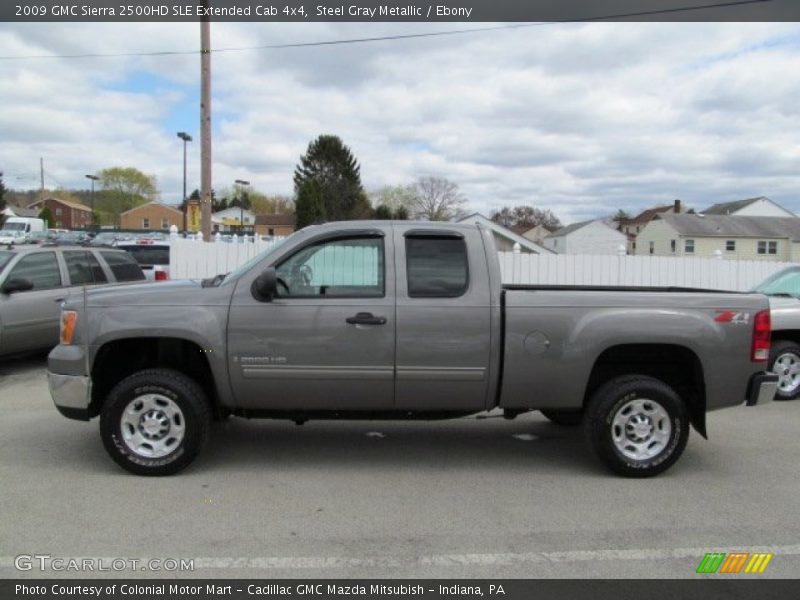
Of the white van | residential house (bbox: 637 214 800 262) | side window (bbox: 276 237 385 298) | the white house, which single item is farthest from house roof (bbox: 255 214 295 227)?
side window (bbox: 276 237 385 298)

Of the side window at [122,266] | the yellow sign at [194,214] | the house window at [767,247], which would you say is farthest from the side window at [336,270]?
the house window at [767,247]

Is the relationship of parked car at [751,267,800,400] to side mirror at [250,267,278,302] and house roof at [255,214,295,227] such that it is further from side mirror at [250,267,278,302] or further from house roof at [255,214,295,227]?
house roof at [255,214,295,227]

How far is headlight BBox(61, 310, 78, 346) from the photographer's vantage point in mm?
4961

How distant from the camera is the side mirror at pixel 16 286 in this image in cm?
838

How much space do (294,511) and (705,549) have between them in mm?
2518

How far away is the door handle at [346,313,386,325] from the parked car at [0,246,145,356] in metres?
5.51

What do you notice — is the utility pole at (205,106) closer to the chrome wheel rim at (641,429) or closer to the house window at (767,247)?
the chrome wheel rim at (641,429)

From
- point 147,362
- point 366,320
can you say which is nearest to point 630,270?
point 366,320

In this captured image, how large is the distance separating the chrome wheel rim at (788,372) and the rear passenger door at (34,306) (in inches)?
351

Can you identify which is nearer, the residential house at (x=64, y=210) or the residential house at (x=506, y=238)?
the residential house at (x=506, y=238)

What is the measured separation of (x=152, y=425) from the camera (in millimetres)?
4918

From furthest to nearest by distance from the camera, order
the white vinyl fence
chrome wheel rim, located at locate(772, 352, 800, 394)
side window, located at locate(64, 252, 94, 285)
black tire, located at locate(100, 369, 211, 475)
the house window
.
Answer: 1. the house window
2. the white vinyl fence
3. side window, located at locate(64, 252, 94, 285)
4. chrome wheel rim, located at locate(772, 352, 800, 394)
5. black tire, located at locate(100, 369, 211, 475)

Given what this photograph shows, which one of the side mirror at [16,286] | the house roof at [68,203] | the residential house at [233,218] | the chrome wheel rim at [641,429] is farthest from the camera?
the house roof at [68,203]

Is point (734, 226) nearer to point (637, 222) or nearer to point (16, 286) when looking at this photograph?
point (637, 222)
